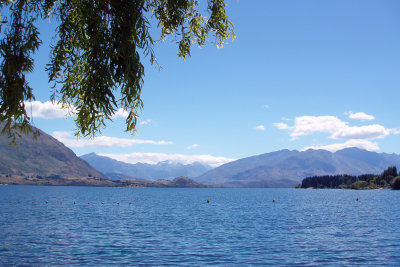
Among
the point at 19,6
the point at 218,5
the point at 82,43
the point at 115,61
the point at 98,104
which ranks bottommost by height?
the point at 98,104

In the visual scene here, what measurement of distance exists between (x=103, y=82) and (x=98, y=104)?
2.35 ft

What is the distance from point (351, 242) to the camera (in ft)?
161

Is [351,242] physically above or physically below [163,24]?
below

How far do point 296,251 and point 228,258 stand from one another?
9927 millimetres

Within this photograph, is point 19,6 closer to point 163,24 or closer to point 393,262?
point 163,24

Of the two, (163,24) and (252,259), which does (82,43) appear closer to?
(163,24)

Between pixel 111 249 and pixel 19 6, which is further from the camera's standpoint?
pixel 111 249

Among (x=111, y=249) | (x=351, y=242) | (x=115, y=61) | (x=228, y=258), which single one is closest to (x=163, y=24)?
(x=115, y=61)

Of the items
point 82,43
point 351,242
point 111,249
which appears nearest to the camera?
point 82,43

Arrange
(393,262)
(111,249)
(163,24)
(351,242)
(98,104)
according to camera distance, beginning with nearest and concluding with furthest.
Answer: (98,104)
(163,24)
(393,262)
(111,249)
(351,242)

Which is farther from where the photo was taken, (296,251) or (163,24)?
(296,251)

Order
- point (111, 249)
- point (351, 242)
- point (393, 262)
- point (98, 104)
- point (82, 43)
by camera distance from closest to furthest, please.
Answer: point (98, 104) < point (82, 43) < point (393, 262) < point (111, 249) < point (351, 242)

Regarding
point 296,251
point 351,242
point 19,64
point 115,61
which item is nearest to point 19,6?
point 19,64

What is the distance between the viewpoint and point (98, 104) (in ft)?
34.1
